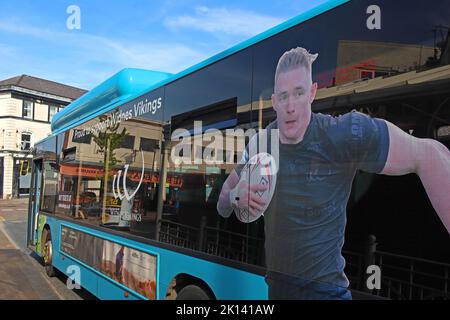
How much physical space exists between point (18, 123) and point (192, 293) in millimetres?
43688

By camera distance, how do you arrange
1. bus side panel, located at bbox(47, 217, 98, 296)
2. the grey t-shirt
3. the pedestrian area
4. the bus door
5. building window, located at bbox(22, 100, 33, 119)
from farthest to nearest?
building window, located at bbox(22, 100, 33, 119) → the bus door → the pedestrian area → bus side panel, located at bbox(47, 217, 98, 296) → the grey t-shirt

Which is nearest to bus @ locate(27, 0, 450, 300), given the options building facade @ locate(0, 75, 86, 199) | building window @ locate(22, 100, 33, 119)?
building facade @ locate(0, 75, 86, 199)

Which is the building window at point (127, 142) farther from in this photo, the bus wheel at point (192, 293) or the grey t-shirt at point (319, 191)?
the grey t-shirt at point (319, 191)

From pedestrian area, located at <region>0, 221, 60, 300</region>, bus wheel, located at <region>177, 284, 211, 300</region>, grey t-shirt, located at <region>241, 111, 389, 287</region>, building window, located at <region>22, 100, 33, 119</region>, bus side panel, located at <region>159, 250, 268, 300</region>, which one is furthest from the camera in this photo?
building window, located at <region>22, 100, 33, 119</region>

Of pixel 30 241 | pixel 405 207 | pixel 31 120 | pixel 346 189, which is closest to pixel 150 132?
pixel 346 189

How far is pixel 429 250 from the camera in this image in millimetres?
2088

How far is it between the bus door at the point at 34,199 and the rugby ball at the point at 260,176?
7.98 meters

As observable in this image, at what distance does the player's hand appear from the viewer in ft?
10.3

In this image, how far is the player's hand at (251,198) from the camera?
3.15m

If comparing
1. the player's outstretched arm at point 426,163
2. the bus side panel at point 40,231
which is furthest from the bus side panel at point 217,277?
the bus side panel at point 40,231

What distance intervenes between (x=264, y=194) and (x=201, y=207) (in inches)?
34.8

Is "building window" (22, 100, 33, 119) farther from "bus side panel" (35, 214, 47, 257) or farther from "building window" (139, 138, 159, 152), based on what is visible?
"building window" (139, 138, 159, 152)

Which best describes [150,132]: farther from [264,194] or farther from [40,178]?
[40,178]

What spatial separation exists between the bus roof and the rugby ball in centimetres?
89
